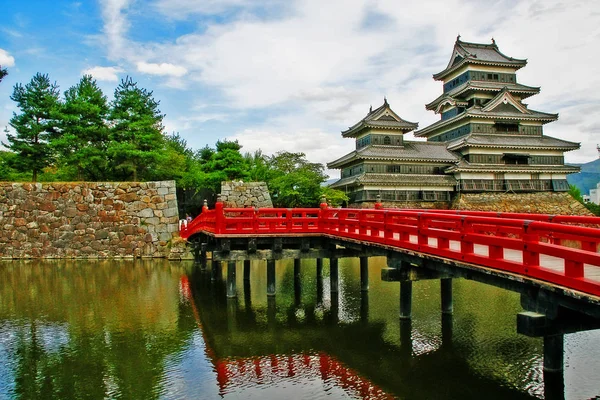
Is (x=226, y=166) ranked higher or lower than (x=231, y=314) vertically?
higher

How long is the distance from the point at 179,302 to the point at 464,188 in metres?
29.6

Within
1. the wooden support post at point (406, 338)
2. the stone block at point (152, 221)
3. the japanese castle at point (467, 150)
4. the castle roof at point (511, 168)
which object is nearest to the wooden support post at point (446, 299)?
the wooden support post at point (406, 338)

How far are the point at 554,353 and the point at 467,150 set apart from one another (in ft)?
112

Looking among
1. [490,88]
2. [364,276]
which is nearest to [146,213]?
[364,276]

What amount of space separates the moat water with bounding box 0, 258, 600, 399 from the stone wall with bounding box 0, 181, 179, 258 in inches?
411

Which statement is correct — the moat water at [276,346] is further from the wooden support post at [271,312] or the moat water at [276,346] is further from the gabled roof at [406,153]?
the gabled roof at [406,153]

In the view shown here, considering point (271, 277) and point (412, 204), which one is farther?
point (412, 204)

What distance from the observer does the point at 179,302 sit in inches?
632

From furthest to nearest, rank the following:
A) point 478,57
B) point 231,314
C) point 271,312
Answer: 1. point 478,57
2. point 271,312
3. point 231,314

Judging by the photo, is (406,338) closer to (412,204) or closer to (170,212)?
(170,212)

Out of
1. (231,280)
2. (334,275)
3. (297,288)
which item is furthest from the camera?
(297,288)

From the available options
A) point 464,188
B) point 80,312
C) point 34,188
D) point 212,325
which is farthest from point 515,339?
point 464,188

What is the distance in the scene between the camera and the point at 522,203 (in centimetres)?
4047

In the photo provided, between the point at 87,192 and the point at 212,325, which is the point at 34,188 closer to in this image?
the point at 87,192
